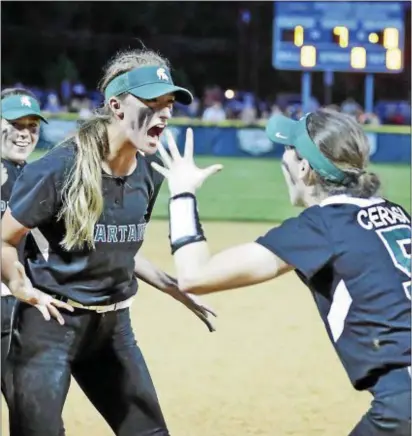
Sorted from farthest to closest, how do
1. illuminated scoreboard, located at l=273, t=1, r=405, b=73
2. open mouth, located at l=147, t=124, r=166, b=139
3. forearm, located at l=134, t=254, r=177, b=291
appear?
1. illuminated scoreboard, located at l=273, t=1, r=405, b=73
2. forearm, located at l=134, t=254, r=177, b=291
3. open mouth, located at l=147, t=124, r=166, b=139

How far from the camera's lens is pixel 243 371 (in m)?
6.57

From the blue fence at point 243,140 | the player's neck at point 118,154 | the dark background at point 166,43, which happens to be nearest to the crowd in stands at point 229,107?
the dark background at point 166,43

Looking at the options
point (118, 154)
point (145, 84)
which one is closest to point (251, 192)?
point (118, 154)

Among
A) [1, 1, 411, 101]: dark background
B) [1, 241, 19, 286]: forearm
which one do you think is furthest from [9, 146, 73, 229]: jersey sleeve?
[1, 1, 411, 101]: dark background

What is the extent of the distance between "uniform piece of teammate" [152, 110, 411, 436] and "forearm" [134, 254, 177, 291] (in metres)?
1.05

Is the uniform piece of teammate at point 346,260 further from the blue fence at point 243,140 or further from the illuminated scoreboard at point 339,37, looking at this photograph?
the illuminated scoreboard at point 339,37

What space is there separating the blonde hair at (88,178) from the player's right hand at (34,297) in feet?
0.65

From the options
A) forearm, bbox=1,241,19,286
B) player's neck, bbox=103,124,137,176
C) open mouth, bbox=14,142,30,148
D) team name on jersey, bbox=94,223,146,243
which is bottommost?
forearm, bbox=1,241,19,286

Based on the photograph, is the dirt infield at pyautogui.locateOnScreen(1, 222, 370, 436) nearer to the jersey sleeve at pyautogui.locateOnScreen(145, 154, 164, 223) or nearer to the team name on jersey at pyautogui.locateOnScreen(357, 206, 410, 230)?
the jersey sleeve at pyautogui.locateOnScreen(145, 154, 164, 223)

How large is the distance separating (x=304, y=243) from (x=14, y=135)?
221 centimetres

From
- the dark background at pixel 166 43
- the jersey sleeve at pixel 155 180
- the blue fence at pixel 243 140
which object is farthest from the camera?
the dark background at pixel 166 43

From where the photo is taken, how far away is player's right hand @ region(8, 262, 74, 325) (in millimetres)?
3594

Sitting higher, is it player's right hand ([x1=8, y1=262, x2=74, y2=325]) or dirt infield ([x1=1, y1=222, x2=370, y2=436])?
player's right hand ([x1=8, y1=262, x2=74, y2=325])

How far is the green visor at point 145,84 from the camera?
Answer: 143 inches
